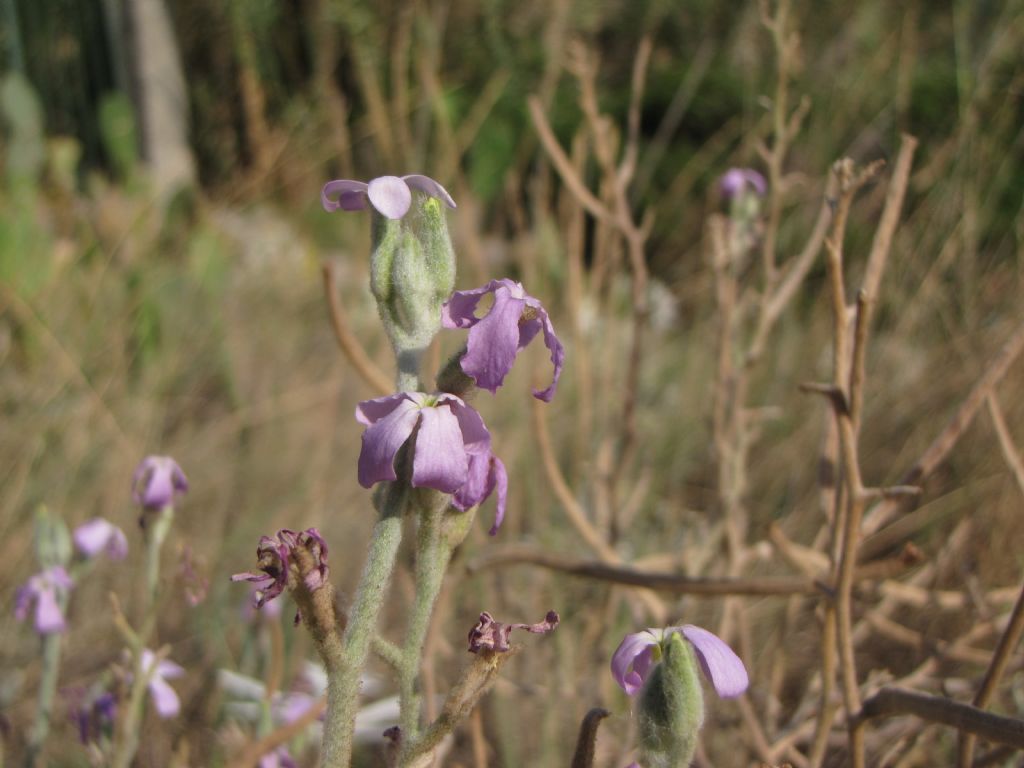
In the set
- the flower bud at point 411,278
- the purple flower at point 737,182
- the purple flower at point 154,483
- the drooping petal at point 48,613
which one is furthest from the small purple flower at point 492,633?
the purple flower at point 737,182

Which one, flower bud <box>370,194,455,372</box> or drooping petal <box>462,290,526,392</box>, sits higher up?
flower bud <box>370,194,455,372</box>

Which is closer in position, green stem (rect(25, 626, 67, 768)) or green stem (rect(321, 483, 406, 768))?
green stem (rect(321, 483, 406, 768))

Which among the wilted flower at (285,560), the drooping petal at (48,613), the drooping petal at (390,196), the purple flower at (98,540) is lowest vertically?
the wilted flower at (285,560)

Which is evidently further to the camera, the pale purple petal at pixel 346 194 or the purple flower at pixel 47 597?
the purple flower at pixel 47 597

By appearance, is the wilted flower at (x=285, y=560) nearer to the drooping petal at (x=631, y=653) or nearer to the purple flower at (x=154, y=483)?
the drooping petal at (x=631, y=653)

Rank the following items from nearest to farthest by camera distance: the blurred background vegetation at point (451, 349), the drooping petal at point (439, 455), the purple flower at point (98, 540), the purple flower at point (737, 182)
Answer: the drooping petal at point (439, 455), the purple flower at point (98, 540), the purple flower at point (737, 182), the blurred background vegetation at point (451, 349)

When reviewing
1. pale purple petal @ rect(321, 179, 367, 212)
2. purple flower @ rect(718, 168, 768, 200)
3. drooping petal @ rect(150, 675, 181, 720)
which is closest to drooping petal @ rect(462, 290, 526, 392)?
pale purple petal @ rect(321, 179, 367, 212)

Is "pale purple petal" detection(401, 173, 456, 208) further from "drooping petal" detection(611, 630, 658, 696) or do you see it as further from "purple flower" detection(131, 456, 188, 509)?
"purple flower" detection(131, 456, 188, 509)
